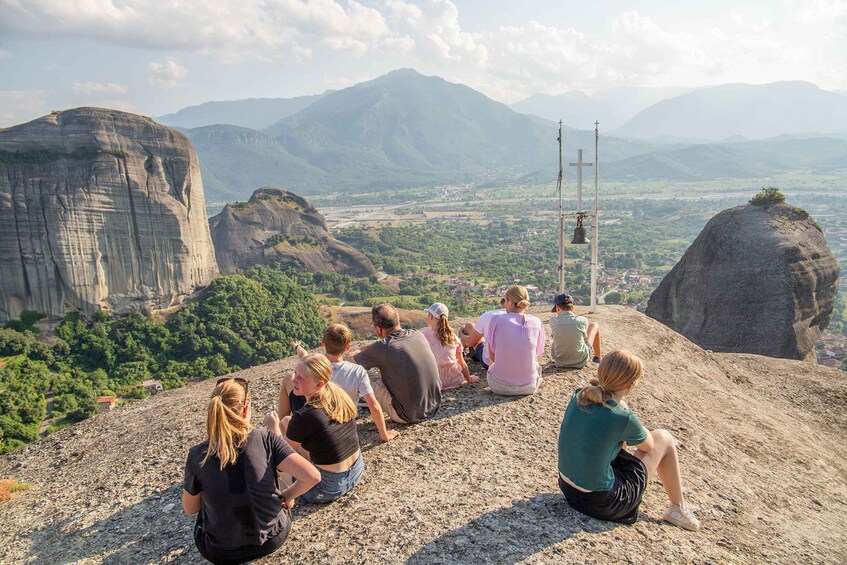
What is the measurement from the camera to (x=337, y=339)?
544 centimetres

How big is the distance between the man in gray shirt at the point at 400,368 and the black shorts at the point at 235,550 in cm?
199

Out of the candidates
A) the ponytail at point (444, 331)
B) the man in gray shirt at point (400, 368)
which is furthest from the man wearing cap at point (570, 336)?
the man in gray shirt at point (400, 368)

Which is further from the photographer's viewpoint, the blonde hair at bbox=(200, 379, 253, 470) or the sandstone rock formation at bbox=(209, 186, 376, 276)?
the sandstone rock formation at bbox=(209, 186, 376, 276)

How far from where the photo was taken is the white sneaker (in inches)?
183

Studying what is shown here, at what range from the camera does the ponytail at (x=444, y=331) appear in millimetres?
6617

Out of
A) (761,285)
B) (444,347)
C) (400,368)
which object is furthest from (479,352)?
(761,285)

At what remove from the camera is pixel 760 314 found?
19344 mm

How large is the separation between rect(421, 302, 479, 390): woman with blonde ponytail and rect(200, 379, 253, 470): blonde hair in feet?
10.2

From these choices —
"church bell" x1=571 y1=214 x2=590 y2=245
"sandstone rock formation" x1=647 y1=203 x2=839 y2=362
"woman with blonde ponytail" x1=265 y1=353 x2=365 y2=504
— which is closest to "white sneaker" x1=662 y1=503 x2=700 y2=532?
"woman with blonde ponytail" x1=265 y1=353 x2=365 y2=504

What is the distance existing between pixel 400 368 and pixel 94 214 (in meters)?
29.9

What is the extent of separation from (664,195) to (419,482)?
175 metres

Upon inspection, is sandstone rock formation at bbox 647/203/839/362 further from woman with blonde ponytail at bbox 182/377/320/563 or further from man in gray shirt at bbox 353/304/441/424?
woman with blonde ponytail at bbox 182/377/320/563

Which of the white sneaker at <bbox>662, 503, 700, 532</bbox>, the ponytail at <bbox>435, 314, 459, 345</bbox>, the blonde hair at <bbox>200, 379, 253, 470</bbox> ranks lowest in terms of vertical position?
the white sneaker at <bbox>662, 503, 700, 532</bbox>

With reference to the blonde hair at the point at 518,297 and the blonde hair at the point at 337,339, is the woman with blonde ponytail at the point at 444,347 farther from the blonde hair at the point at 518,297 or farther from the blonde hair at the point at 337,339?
the blonde hair at the point at 337,339
